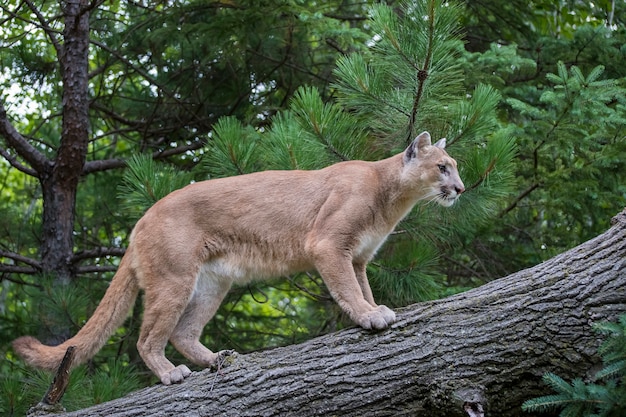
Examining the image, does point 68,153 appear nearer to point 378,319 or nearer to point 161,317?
point 161,317

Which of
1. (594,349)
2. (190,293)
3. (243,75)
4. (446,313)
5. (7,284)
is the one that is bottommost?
(594,349)

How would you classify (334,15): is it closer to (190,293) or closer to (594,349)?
(190,293)

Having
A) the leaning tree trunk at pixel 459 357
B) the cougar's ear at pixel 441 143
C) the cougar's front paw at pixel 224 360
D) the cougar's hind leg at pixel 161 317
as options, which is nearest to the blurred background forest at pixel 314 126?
the cougar's ear at pixel 441 143

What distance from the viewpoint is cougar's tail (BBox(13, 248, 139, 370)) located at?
5.84 metres

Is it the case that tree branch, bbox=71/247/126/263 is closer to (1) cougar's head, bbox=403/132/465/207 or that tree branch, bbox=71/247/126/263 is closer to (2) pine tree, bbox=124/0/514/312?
(2) pine tree, bbox=124/0/514/312

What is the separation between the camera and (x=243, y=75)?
988 cm

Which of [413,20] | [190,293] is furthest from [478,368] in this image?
[413,20]

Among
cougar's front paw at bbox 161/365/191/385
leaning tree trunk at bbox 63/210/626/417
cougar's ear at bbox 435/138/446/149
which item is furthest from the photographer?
cougar's ear at bbox 435/138/446/149

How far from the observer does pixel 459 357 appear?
186 inches

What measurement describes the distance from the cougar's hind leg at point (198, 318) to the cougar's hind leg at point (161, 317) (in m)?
0.19

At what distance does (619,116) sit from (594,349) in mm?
2899

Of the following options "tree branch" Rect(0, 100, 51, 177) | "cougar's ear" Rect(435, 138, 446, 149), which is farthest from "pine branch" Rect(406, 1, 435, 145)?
"tree branch" Rect(0, 100, 51, 177)

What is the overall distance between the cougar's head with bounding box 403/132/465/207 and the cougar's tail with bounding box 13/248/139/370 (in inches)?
92.2

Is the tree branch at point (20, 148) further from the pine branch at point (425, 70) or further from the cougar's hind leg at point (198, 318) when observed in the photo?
the pine branch at point (425, 70)
